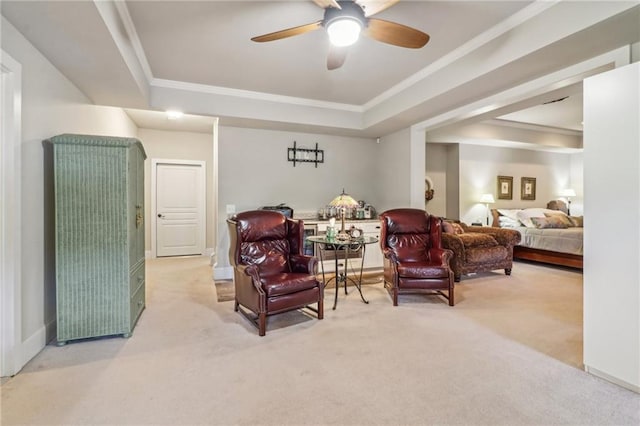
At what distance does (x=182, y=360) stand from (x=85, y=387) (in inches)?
21.8

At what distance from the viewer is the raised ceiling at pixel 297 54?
7.24 ft

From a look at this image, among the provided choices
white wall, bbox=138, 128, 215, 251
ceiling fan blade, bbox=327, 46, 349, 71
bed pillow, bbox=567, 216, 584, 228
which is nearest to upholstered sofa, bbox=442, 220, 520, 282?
bed pillow, bbox=567, 216, 584, 228

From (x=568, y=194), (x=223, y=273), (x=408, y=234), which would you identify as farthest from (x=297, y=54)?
(x=568, y=194)

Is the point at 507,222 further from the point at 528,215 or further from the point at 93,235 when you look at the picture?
the point at 93,235

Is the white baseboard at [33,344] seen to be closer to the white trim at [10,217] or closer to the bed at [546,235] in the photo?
the white trim at [10,217]

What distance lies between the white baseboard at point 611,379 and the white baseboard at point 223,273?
410cm

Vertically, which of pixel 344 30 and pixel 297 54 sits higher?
pixel 297 54

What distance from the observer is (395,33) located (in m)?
2.24

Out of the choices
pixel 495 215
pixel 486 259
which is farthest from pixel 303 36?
pixel 495 215

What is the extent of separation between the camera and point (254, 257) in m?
3.30

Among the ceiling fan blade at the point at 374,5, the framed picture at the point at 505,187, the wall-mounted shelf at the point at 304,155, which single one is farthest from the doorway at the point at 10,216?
the framed picture at the point at 505,187

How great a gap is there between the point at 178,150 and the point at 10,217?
457 centimetres

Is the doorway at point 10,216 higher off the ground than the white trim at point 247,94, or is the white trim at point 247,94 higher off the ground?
the white trim at point 247,94

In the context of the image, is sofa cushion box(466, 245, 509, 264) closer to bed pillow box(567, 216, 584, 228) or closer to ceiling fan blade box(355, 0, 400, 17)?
bed pillow box(567, 216, 584, 228)
